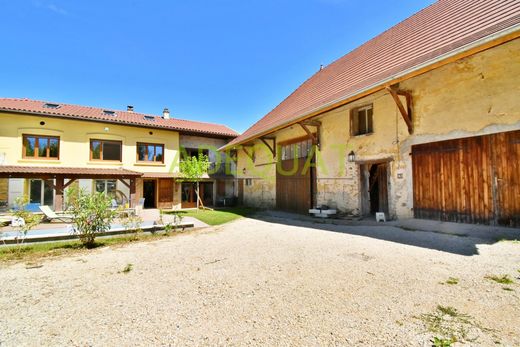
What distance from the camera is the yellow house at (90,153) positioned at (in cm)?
1213

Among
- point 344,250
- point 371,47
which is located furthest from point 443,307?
point 371,47

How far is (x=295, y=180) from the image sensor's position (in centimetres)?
1183

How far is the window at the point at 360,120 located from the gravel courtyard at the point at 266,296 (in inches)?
190

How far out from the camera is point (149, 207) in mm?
16094

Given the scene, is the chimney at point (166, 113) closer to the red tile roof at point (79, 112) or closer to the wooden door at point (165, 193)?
the red tile roof at point (79, 112)

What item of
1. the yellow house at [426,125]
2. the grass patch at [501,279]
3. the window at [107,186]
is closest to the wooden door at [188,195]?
the window at [107,186]

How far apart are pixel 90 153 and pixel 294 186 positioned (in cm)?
1190

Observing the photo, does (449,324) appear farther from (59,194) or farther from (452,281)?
(59,194)

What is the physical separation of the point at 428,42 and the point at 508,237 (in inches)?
225

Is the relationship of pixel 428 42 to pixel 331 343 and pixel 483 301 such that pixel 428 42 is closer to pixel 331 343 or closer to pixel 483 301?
pixel 483 301

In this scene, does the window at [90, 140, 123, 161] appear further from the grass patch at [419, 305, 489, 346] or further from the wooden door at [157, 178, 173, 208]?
the grass patch at [419, 305, 489, 346]

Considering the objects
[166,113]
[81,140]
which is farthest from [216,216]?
[166,113]

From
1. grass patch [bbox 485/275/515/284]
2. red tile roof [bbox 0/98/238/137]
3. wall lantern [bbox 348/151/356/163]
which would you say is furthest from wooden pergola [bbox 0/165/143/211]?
A: grass patch [bbox 485/275/515/284]

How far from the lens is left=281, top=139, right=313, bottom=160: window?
11405 millimetres
